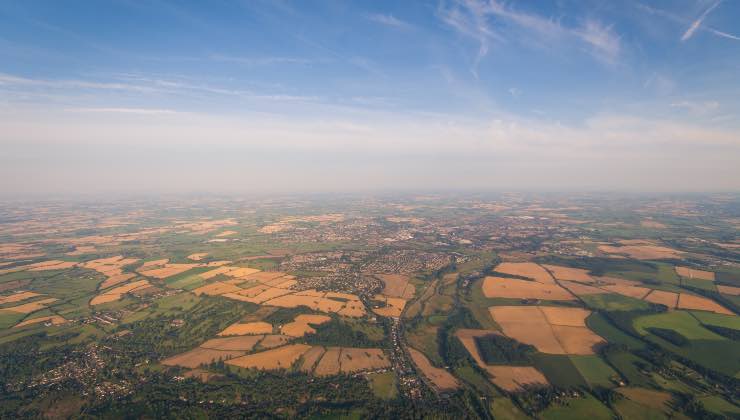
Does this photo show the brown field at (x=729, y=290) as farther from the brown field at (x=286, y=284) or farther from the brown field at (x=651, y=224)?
the brown field at (x=651, y=224)

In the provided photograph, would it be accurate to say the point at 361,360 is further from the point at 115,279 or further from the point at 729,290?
the point at 729,290

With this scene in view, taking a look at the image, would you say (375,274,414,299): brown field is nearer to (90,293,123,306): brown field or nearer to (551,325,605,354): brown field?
(551,325,605,354): brown field

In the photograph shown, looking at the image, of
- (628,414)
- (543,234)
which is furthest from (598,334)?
(543,234)

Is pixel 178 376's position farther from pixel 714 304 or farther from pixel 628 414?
pixel 714 304

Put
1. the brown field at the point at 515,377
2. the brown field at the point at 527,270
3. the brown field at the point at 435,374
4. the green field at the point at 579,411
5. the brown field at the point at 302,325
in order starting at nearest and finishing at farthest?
the green field at the point at 579,411 < the brown field at the point at 515,377 < the brown field at the point at 435,374 < the brown field at the point at 302,325 < the brown field at the point at 527,270

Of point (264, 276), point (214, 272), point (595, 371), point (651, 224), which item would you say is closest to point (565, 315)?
point (595, 371)

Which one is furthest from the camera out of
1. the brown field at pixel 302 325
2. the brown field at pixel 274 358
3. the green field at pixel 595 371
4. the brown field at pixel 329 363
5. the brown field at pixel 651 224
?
the brown field at pixel 651 224

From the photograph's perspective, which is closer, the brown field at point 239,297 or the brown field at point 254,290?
the brown field at point 239,297

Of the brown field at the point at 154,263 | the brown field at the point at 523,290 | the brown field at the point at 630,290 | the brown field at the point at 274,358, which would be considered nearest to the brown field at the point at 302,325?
the brown field at the point at 274,358
